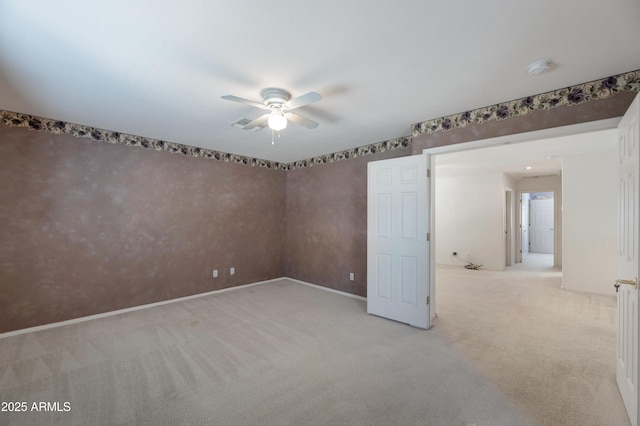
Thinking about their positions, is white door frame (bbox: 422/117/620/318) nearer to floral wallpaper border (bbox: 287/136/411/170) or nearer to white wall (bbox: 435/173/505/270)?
floral wallpaper border (bbox: 287/136/411/170)

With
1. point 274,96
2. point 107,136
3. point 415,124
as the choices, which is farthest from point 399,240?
point 107,136

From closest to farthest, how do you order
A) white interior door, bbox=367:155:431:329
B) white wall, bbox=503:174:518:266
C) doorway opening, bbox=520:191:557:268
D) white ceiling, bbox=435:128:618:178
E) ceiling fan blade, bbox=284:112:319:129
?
ceiling fan blade, bbox=284:112:319:129 < white interior door, bbox=367:155:431:329 < white ceiling, bbox=435:128:618:178 < white wall, bbox=503:174:518:266 < doorway opening, bbox=520:191:557:268

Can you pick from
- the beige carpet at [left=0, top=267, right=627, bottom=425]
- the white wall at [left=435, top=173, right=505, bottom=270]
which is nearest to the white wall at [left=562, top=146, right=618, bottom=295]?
the beige carpet at [left=0, top=267, right=627, bottom=425]

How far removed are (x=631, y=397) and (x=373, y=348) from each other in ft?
5.93

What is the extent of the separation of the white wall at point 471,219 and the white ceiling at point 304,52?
5162 mm

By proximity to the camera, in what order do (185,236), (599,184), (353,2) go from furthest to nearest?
(599,184) → (185,236) → (353,2)

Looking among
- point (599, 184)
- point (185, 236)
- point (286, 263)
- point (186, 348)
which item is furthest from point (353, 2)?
point (599, 184)

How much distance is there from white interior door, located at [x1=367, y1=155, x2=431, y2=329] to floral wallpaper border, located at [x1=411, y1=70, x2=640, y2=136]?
1.51 ft

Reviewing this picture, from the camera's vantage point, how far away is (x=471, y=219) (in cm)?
751

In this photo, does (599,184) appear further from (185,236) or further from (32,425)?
(32,425)

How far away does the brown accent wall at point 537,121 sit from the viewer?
2.34 meters

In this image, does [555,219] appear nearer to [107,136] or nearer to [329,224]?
[329,224]

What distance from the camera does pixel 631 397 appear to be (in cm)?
181

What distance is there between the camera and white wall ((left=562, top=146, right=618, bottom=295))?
16.1 ft
